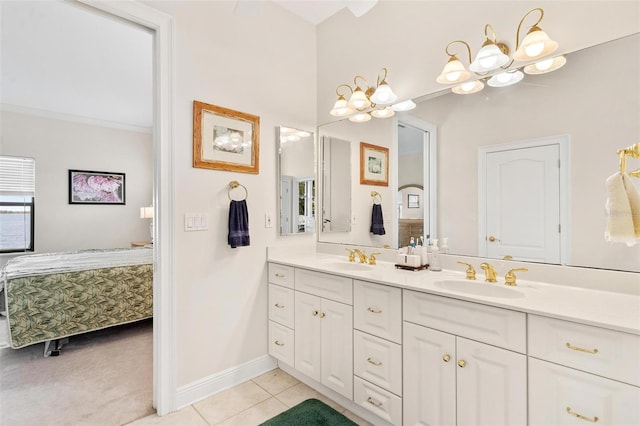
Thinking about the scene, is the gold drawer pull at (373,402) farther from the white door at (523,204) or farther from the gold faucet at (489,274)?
the white door at (523,204)

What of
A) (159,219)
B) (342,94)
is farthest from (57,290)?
(342,94)

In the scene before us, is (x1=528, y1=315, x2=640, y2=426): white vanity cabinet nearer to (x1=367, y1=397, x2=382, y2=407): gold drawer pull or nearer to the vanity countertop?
the vanity countertop

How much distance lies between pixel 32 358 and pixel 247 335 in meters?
1.96

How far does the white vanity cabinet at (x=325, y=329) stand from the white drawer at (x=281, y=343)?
0.23 feet

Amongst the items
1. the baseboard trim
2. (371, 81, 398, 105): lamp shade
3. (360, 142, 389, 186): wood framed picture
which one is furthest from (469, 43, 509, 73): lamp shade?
the baseboard trim

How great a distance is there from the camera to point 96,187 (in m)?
5.04

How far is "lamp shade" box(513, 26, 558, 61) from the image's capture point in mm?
1447

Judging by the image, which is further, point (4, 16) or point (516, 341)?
point (4, 16)

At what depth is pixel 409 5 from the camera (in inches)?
82.0

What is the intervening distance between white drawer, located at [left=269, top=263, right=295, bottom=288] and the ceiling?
156 cm

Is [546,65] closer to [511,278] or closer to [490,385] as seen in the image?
[511,278]

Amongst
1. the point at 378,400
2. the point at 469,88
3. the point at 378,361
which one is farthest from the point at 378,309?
the point at 469,88

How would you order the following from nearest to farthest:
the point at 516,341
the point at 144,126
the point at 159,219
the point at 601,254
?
the point at 516,341
the point at 601,254
the point at 159,219
the point at 144,126

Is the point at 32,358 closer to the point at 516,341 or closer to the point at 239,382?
the point at 239,382
